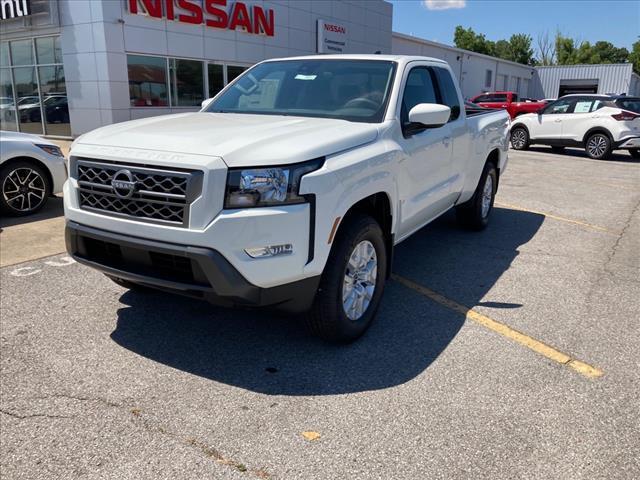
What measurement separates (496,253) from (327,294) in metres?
3.21

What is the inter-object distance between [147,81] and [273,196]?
15.1 m

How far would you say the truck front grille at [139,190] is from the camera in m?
3.00

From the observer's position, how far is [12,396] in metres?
3.07

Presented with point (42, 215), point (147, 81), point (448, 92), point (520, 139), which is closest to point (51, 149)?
point (42, 215)

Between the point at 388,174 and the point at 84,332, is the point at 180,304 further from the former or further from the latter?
the point at 388,174

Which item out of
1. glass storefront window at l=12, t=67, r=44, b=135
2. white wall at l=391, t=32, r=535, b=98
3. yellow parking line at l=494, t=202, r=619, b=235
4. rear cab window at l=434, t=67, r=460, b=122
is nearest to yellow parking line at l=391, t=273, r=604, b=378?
rear cab window at l=434, t=67, r=460, b=122

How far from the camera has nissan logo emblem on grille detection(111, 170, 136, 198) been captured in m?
3.14

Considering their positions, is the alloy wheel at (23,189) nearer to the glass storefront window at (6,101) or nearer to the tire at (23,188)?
the tire at (23,188)

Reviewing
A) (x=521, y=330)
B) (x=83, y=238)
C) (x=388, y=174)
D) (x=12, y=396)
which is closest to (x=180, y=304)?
(x=83, y=238)

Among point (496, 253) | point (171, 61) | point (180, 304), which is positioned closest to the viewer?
point (180, 304)

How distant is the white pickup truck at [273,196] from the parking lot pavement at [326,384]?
0.45 m

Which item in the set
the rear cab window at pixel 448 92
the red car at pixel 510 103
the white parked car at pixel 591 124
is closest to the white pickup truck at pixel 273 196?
the rear cab window at pixel 448 92

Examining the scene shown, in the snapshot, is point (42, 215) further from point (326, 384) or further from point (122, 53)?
point (122, 53)

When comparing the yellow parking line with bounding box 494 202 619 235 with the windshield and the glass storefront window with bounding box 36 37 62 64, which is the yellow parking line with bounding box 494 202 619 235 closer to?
the windshield
